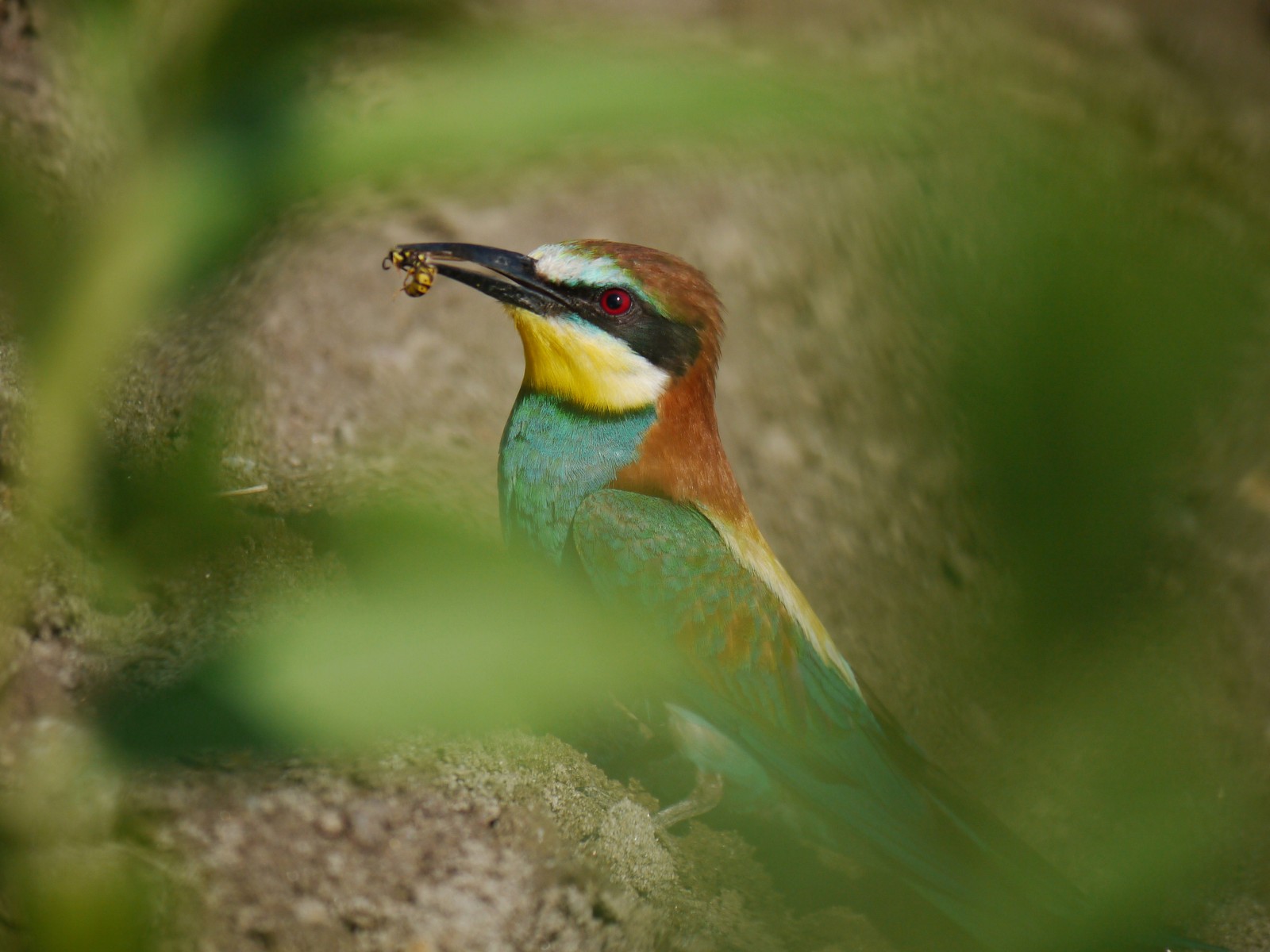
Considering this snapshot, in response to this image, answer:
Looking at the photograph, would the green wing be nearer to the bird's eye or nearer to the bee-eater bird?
the bee-eater bird

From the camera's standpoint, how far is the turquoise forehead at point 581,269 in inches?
88.0

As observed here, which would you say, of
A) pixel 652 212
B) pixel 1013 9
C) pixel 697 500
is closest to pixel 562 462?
pixel 697 500

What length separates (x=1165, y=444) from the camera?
1925mm

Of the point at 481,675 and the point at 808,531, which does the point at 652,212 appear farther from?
the point at 481,675

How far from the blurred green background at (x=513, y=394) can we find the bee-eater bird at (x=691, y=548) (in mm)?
116

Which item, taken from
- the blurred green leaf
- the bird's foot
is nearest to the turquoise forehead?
the blurred green leaf

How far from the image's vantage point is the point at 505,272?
2.24 metres

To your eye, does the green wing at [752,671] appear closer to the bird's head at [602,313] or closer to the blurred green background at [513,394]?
the blurred green background at [513,394]

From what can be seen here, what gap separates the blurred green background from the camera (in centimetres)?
175

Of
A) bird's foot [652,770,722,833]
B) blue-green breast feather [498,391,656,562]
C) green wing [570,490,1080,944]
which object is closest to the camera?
bird's foot [652,770,722,833]

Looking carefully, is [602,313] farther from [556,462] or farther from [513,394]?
[513,394]

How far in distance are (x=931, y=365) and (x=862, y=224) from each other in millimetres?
766

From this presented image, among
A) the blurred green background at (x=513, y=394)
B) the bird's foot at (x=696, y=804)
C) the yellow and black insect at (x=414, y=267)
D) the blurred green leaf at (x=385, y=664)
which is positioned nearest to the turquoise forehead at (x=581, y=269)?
the yellow and black insect at (x=414, y=267)

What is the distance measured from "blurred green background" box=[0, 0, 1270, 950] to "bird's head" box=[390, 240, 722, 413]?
0.37 metres
